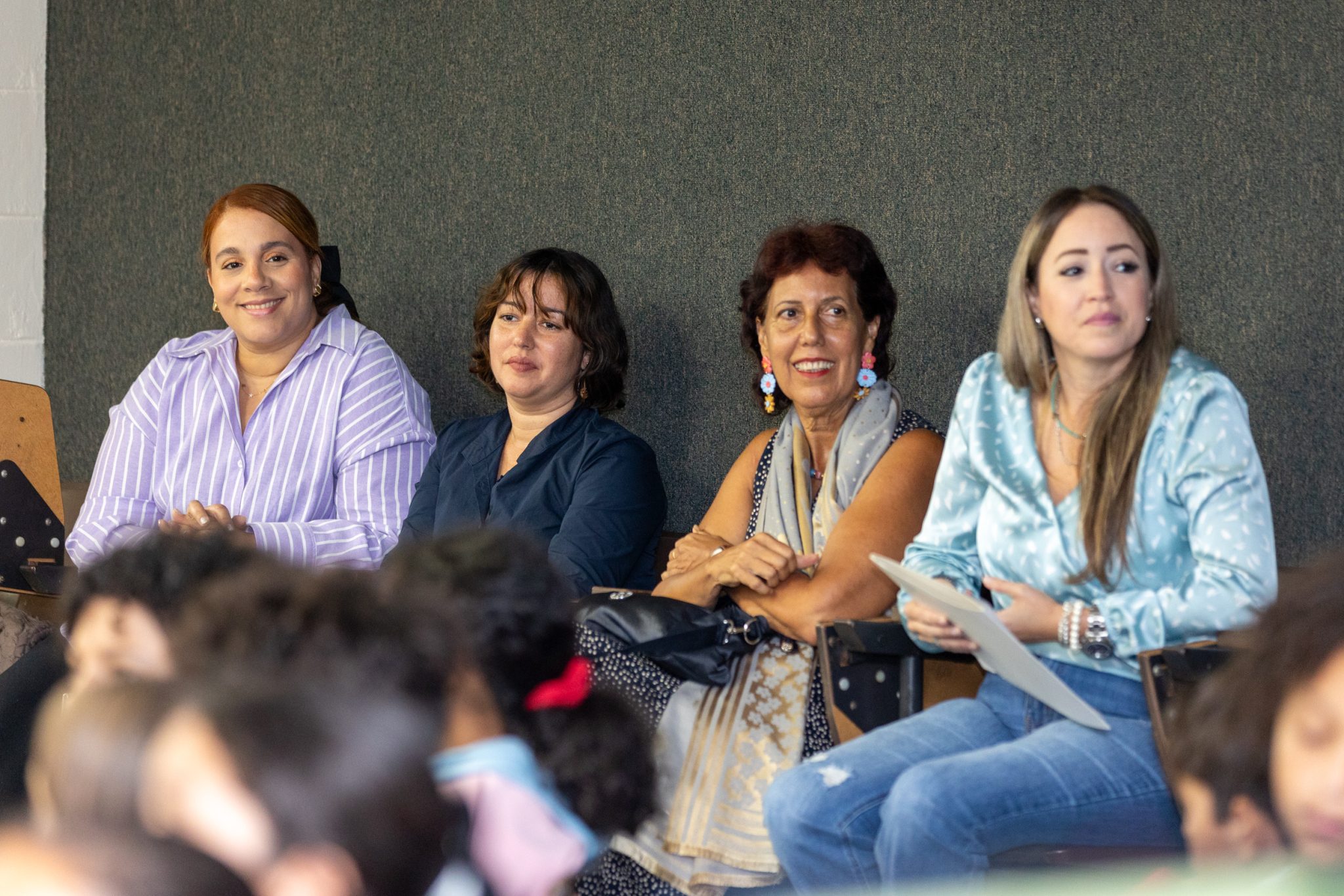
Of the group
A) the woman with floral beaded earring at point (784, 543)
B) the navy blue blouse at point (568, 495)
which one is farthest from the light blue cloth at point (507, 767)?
the navy blue blouse at point (568, 495)

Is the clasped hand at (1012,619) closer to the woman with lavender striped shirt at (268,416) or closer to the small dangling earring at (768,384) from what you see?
the small dangling earring at (768,384)

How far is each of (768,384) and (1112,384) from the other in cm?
87

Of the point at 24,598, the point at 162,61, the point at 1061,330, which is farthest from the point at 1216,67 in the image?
the point at 162,61

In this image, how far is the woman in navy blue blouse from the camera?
9.18 feet

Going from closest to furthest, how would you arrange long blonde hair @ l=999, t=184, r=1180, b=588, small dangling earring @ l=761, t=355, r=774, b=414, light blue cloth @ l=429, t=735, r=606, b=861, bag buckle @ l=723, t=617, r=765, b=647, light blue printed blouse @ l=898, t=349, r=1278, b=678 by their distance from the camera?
light blue cloth @ l=429, t=735, r=606, b=861 → light blue printed blouse @ l=898, t=349, r=1278, b=678 → long blonde hair @ l=999, t=184, r=1180, b=588 → bag buckle @ l=723, t=617, r=765, b=647 → small dangling earring @ l=761, t=355, r=774, b=414

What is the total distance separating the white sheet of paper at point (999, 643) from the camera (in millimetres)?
1687

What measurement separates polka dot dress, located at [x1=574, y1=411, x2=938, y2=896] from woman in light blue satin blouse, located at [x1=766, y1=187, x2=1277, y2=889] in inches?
8.3

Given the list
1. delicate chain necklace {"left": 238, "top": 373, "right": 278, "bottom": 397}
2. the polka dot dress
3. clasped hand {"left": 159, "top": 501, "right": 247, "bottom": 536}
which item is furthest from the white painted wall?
the polka dot dress

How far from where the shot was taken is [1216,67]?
2.53 m

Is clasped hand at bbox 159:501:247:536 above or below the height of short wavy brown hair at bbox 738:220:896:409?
Answer: below

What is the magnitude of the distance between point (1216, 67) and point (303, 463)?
7.05ft

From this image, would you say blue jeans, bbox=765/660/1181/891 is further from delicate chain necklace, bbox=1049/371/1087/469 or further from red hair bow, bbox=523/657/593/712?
red hair bow, bbox=523/657/593/712

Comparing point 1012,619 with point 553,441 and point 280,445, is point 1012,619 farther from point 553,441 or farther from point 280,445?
point 280,445

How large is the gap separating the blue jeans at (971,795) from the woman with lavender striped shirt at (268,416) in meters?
1.39
